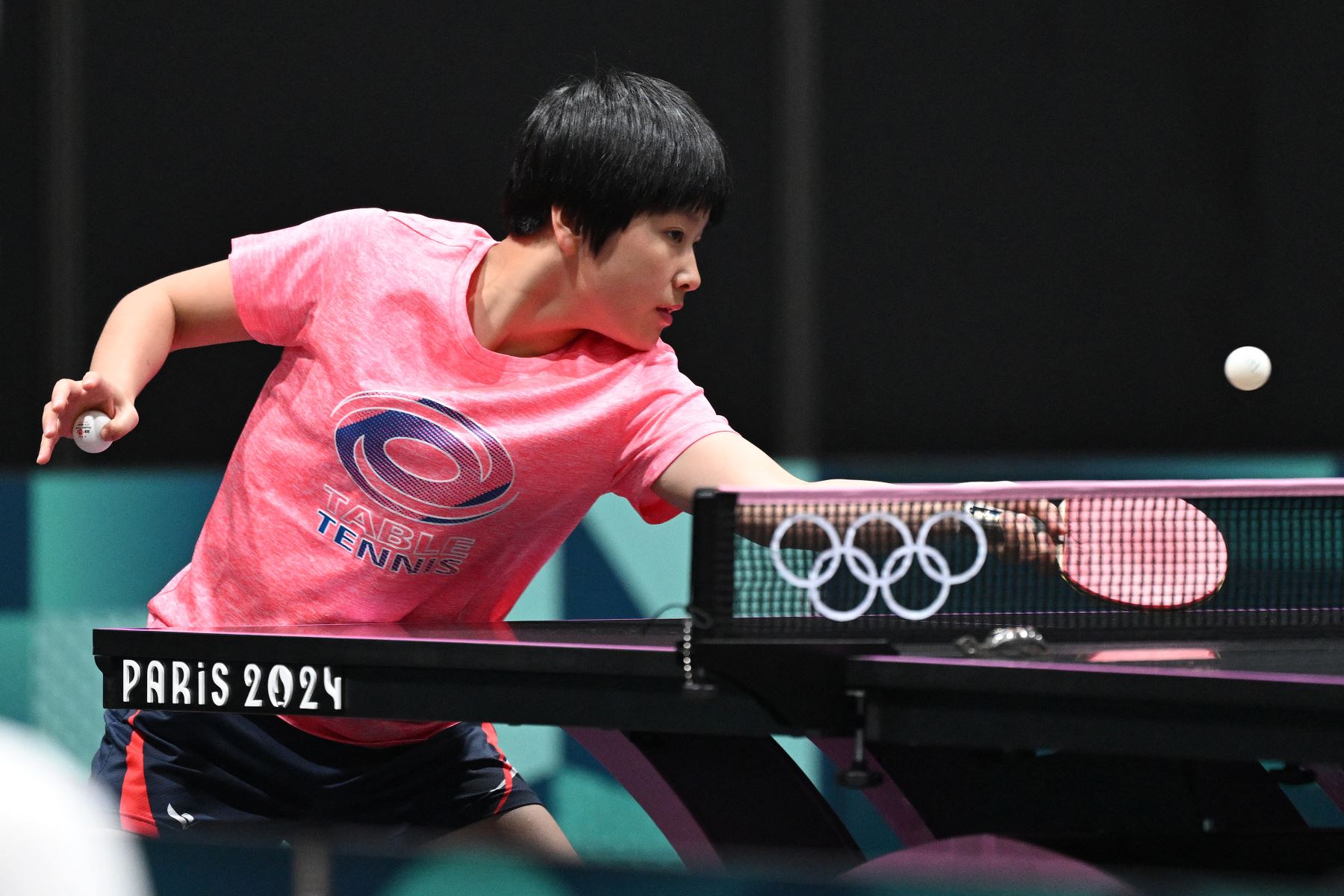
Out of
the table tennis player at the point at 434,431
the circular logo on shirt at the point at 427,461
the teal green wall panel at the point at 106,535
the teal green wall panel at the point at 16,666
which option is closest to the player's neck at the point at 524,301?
the table tennis player at the point at 434,431

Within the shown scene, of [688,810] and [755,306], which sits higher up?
[755,306]

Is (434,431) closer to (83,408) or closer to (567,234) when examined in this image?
(567,234)

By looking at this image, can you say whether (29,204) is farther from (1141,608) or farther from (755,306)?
(1141,608)

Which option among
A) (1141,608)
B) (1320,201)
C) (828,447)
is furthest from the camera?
(828,447)

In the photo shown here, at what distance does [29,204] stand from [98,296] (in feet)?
1.04

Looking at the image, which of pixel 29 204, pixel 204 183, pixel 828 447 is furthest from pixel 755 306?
pixel 29 204

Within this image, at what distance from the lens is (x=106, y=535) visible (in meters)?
3.51

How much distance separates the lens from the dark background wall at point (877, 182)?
12.6 feet

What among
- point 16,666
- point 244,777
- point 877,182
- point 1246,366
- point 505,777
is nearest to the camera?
point 244,777

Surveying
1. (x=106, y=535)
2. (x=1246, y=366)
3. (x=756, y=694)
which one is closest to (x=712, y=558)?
(x=756, y=694)

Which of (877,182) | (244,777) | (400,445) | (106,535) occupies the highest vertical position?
(877,182)

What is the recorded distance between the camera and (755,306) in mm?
4102

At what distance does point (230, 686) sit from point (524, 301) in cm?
63

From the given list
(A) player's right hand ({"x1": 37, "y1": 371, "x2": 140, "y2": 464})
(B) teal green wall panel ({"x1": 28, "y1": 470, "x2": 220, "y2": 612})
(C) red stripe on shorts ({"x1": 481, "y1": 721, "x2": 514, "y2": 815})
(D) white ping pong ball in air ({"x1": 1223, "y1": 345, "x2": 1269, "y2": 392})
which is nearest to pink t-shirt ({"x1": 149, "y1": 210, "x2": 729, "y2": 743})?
(C) red stripe on shorts ({"x1": 481, "y1": 721, "x2": 514, "y2": 815})
